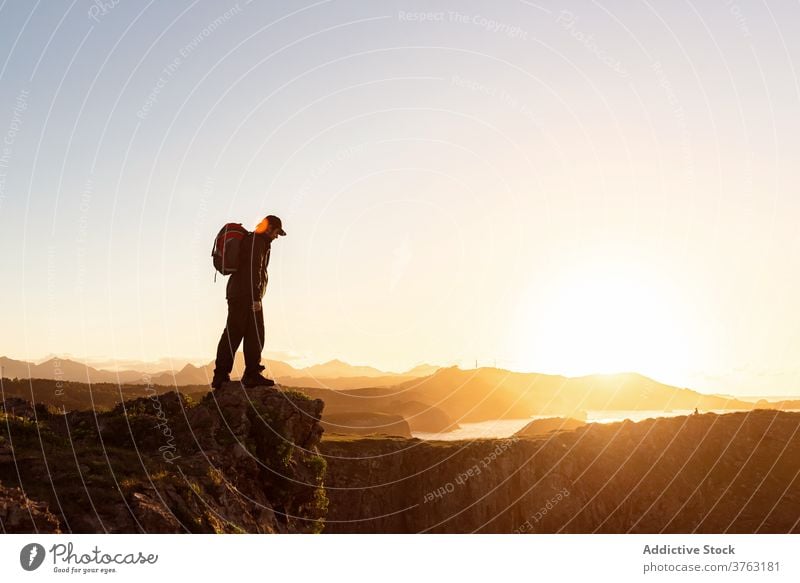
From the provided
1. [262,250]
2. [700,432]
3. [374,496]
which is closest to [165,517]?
[262,250]

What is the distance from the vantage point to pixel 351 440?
82312 mm

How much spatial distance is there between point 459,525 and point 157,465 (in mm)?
74669

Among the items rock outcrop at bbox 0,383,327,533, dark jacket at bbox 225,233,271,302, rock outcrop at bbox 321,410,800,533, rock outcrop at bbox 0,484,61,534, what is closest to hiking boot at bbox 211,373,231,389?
rock outcrop at bbox 0,383,327,533

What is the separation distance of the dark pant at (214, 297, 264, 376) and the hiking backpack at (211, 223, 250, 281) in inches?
47.9

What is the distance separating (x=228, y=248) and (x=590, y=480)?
87.2 m

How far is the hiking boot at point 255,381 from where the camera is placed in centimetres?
2159

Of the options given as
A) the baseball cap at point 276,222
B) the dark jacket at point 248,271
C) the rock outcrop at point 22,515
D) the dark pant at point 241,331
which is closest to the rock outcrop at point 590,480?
the dark pant at point 241,331

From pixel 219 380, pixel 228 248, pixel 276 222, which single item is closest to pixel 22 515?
pixel 219 380

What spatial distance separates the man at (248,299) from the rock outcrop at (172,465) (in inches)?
63.4

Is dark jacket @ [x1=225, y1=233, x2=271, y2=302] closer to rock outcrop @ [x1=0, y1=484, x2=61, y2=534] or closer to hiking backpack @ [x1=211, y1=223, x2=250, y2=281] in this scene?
hiking backpack @ [x1=211, y1=223, x2=250, y2=281]

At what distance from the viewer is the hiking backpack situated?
2059 cm

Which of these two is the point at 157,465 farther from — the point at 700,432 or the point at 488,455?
the point at 700,432

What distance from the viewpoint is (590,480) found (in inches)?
3688

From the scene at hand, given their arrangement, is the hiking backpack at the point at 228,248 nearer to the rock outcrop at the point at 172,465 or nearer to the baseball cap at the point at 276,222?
the baseball cap at the point at 276,222
